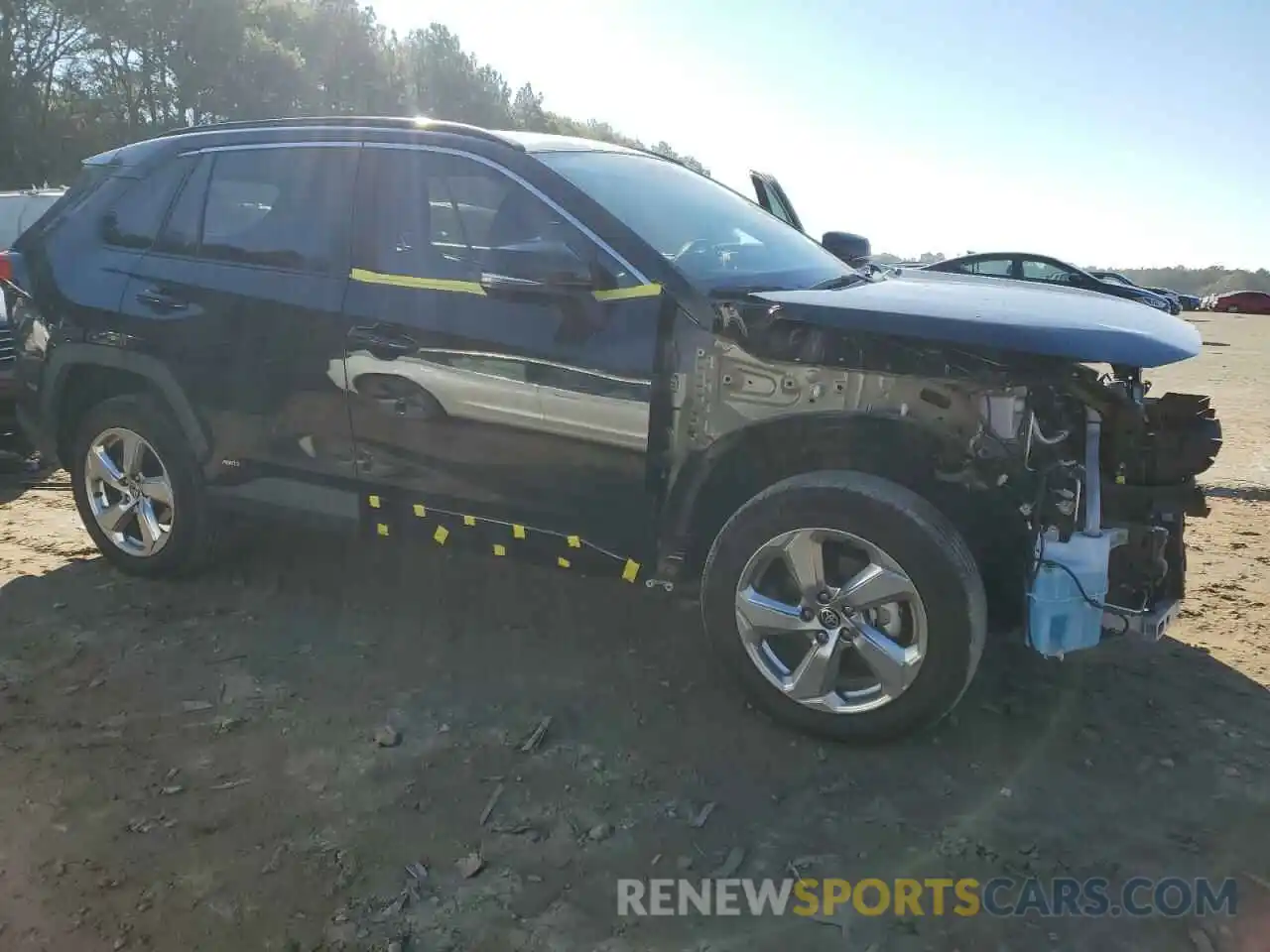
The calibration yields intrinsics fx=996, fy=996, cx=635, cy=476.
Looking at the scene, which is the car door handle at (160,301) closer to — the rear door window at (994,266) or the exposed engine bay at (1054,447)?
the exposed engine bay at (1054,447)

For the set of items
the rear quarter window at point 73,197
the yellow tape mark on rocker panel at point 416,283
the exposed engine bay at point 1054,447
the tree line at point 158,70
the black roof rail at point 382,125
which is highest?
the tree line at point 158,70

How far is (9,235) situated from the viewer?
25.9ft

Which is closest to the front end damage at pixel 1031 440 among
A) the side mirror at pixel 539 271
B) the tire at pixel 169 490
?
the side mirror at pixel 539 271

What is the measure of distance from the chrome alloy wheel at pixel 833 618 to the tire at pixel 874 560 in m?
0.02

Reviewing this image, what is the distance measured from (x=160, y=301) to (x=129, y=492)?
0.92 m

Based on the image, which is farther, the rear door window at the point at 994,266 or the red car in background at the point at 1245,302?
the red car in background at the point at 1245,302

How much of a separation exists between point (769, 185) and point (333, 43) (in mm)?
43731

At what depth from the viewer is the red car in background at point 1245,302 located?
3706 centimetres

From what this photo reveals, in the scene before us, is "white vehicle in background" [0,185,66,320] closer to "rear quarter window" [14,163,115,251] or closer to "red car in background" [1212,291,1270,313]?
"rear quarter window" [14,163,115,251]

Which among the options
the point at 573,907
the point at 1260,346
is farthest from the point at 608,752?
the point at 1260,346

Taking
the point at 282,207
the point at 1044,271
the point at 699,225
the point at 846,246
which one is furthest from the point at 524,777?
the point at 1044,271

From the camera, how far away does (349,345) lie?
3752 millimetres

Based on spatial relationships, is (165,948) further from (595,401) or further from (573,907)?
(595,401)

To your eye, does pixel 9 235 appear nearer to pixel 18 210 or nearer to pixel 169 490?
pixel 18 210
